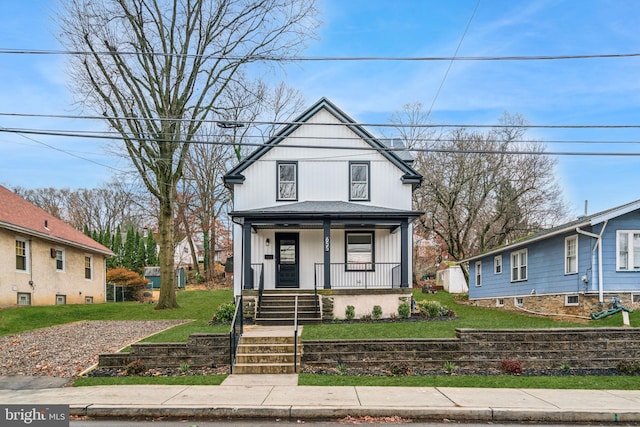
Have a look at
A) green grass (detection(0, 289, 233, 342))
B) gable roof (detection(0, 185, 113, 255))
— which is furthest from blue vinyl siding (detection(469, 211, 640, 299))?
gable roof (detection(0, 185, 113, 255))

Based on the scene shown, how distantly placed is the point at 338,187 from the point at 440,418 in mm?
12974

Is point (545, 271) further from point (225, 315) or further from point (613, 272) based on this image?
point (225, 315)

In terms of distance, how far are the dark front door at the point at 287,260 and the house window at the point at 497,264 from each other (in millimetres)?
11412

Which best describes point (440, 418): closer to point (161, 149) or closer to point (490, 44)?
point (490, 44)

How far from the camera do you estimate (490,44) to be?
12031mm

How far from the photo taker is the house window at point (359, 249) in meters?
19.3

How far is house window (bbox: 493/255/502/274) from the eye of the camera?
80.3ft

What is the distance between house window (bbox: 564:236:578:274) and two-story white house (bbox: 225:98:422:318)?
5.76 metres

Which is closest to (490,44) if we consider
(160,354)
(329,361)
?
(329,361)

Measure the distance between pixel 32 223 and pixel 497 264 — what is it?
22.7 m

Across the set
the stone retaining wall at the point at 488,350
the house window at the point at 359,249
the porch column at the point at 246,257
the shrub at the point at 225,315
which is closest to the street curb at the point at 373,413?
the stone retaining wall at the point at 488,350

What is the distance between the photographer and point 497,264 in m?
24.9

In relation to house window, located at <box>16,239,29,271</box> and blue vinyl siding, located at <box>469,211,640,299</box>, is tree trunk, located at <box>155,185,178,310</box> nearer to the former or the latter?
house window, located at <box>16,239,29,271</box>

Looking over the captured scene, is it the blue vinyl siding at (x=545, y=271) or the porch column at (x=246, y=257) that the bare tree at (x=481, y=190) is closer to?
the blue vinyl siding at (x=545, y=271)
